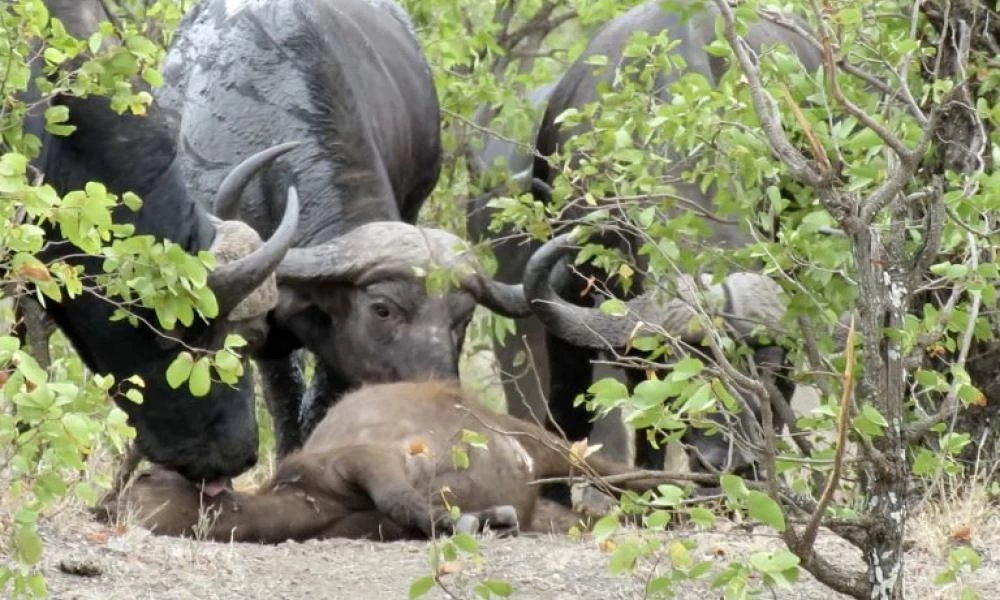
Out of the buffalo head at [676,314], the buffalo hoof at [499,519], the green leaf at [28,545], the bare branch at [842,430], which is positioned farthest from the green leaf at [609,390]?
the buffalo head at [676,314]

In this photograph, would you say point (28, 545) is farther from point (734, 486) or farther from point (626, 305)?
point (626, 305)

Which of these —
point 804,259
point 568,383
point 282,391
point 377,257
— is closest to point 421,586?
point 804,259

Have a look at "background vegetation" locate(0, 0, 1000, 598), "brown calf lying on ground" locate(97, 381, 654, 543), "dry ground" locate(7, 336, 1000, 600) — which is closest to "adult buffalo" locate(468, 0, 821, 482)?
"background vegetation" locate(0, 0, 1000, 598)

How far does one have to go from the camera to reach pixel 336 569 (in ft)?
18.6

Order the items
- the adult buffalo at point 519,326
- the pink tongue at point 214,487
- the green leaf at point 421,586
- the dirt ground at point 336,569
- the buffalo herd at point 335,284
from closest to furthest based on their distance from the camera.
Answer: the green leaf at point 421,586 < the dirt ground at point 336,569 < the buffalo herd at point 335,284 < the pink tongue at point 214,487 < the adult buffalo at point 519,326

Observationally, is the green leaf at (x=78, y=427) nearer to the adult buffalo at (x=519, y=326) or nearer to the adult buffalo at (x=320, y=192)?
the adult buffalo at (x=320, y=192)

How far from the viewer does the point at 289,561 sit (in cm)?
574

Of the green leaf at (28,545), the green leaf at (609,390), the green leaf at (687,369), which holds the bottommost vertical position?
the green leaf at (28,545)

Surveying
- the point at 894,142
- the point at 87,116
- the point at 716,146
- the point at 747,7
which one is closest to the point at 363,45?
the point at 87,116

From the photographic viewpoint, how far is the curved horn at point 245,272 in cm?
735

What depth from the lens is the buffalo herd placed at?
22.0 feet

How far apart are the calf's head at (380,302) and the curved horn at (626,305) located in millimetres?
291

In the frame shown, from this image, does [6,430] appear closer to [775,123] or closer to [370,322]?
[775,123]

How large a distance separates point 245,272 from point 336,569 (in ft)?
6.44
